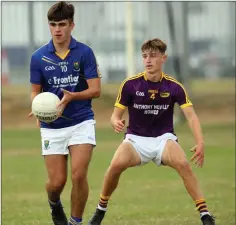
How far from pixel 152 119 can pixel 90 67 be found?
3.13ft

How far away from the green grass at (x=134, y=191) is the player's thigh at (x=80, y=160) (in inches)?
71.5

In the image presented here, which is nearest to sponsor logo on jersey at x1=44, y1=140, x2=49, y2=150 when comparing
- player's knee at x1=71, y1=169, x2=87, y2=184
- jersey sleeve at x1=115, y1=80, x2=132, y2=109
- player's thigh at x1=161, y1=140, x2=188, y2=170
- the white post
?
player's knee at x1=71, y1=169, x2=87, y2=184

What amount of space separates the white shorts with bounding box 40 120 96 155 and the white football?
277mm

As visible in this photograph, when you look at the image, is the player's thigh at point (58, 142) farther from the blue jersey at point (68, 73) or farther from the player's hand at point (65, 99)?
the player's hand at point (65, 99)

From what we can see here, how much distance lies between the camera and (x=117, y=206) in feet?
44.0

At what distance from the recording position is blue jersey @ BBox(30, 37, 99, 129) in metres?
9.52

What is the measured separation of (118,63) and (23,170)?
710 inches

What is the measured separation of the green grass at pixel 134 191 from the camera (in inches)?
467

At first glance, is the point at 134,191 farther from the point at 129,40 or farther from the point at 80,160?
the point at 129,40

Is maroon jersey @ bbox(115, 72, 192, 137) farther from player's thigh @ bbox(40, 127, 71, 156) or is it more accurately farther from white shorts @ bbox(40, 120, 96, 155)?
player's thigh @ bbox(40, 127, 71, 156)

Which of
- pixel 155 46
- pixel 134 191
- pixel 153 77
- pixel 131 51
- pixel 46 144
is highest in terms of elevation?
pixel 155 46

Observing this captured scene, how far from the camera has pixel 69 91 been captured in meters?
9.48

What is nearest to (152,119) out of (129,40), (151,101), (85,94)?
(151,101)

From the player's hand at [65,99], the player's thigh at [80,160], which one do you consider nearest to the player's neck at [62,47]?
the player's hand at [65,99]
